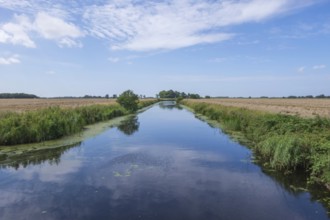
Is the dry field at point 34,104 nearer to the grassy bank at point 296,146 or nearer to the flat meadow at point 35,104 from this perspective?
the flat meadow at point 35,104

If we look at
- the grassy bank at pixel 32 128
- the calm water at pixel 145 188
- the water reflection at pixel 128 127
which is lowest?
the water reflection at pixel 128 127

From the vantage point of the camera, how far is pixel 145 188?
31.5 feet

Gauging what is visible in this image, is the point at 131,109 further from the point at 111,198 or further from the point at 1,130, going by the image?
the point at 111,198

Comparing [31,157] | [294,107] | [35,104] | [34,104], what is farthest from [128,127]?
[34,104]

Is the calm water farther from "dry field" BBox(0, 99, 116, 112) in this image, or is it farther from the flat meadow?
"dry field" BBox(0, 99, 116, 112)

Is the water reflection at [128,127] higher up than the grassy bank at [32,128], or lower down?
lower down

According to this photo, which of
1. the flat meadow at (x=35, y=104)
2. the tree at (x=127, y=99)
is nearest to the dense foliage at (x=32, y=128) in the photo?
the flat meadow at (x=35, y=104)

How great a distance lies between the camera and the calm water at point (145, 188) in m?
7.80

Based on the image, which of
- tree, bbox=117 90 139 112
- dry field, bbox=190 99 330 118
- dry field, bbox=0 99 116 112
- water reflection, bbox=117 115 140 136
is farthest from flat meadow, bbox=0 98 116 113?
dry field, bbox=190 99 330 118

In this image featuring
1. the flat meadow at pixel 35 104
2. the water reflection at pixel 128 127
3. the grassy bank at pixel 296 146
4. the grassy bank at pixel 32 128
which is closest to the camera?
the grassy bank at pixel 296 146

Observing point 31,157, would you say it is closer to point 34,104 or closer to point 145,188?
point 145,188

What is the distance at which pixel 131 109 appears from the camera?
47.9m

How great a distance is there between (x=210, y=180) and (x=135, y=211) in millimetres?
3547

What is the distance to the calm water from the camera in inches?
307
